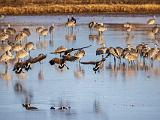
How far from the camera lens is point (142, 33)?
2714 centimetres

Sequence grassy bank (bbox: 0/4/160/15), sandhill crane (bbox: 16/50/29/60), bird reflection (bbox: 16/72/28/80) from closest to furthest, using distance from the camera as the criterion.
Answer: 1. bird reflection (bbox: 16/72/28/80)
2. sandhill crane (bbox: 16/50/29/60)
3. grassy bank (bbox: 0/4/160/15)

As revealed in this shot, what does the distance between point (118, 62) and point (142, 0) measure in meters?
24.9

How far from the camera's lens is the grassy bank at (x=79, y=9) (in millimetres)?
38500

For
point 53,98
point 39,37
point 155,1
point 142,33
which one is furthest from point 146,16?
point 53,98

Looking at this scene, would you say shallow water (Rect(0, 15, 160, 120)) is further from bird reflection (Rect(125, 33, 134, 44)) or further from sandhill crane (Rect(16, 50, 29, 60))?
bird reflection (Rect(125, 33, 134, 44))

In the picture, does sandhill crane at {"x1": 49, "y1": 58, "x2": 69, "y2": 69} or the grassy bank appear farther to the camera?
the grassy bank

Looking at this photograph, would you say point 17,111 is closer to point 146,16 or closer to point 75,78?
point 75,78

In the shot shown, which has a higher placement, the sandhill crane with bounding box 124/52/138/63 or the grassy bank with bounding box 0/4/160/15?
the grassy bank with bounding box 0/4/160/15

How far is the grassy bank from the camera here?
3850 cm

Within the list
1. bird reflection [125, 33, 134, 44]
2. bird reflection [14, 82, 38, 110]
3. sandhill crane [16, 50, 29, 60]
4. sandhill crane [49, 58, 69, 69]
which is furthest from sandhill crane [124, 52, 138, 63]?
bird reflection [125, 33, 134, 44]

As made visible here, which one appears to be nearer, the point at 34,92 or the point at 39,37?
the point at 34,92

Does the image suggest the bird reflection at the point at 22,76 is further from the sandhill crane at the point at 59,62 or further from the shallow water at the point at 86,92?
the sandhill crane at the point at 59,62

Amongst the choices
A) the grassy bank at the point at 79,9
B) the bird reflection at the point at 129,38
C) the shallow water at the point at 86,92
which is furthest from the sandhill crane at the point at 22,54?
the grassy bank at the point at 79,9

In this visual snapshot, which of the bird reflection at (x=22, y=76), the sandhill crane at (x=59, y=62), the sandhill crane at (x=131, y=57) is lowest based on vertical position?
the bird reflection at (x=22, y=76)
